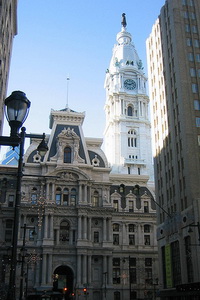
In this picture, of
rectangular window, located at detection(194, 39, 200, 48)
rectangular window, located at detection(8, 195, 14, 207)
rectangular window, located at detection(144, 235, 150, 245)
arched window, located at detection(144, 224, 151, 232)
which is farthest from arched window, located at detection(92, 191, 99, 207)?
rectangular window, located at detection(194, 39, 200, 48)

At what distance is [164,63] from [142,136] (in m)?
57.0

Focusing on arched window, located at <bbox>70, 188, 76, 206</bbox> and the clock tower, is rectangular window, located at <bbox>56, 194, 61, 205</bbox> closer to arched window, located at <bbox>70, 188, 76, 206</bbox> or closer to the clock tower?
arched window, located at <bbox>70, 188, 76, 206</bbox>

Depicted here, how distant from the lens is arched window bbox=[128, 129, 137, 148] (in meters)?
125

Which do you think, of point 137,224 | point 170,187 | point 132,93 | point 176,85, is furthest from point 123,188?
point 132,93

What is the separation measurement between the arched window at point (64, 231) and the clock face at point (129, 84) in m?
72.3

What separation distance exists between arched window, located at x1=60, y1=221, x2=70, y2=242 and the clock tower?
4428cm

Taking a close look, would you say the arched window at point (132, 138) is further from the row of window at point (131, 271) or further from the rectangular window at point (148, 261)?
the row of window at point (131, 271)

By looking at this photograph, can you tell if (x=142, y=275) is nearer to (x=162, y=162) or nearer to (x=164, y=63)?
(x=162, y=162)

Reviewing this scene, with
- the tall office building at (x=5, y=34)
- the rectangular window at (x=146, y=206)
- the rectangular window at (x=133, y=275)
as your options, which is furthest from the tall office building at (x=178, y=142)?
the tall office building at (x=5, y=34)

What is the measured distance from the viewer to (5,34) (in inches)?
1628

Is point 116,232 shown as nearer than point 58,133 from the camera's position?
Yes

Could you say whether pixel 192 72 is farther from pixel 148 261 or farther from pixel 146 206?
pixel 148 261

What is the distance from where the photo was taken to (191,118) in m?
58.1

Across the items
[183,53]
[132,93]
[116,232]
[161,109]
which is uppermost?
[132,93]
